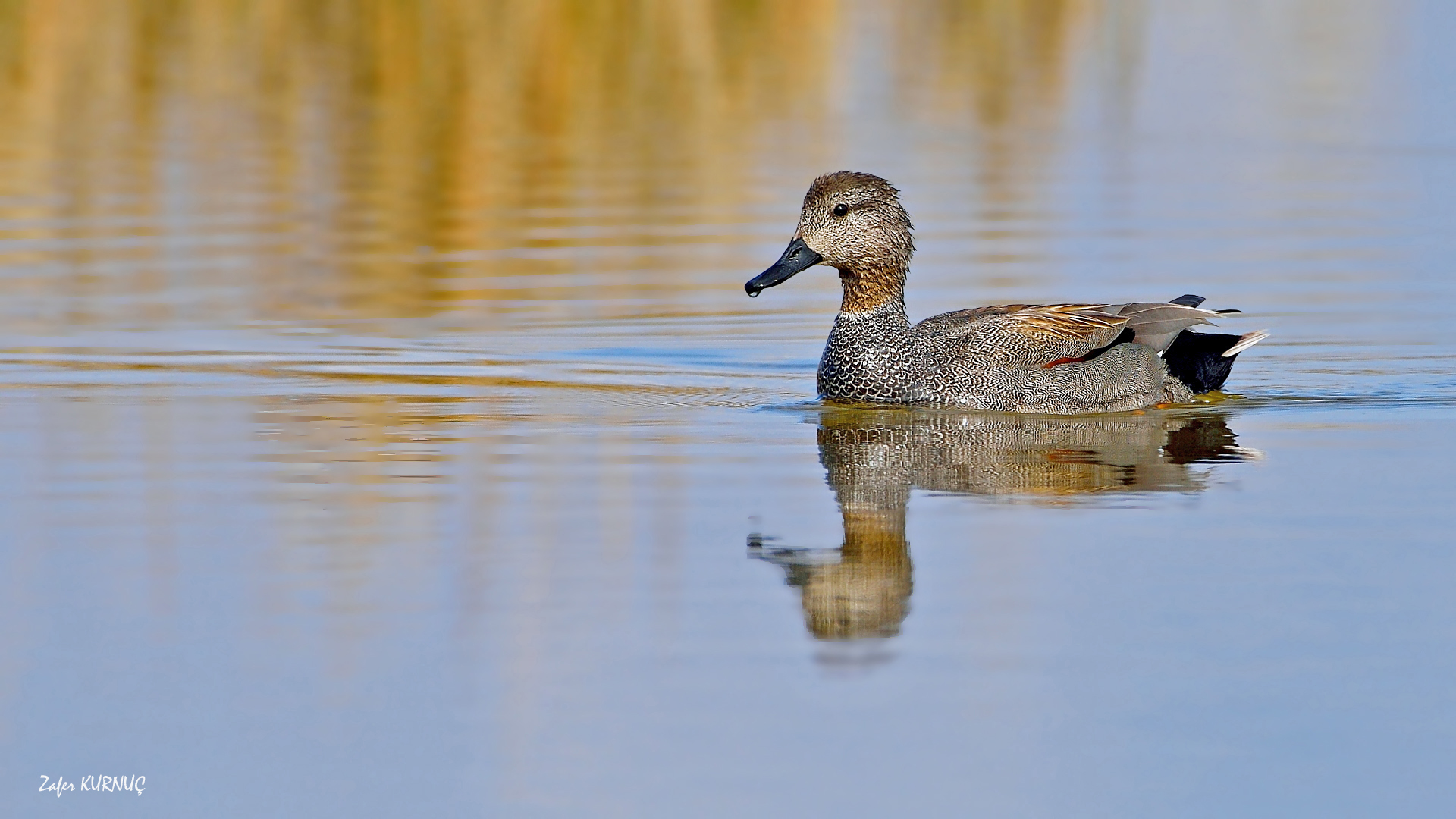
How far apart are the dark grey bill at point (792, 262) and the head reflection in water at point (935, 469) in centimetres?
75

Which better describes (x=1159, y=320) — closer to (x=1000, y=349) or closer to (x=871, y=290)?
(x=1000, y=349)

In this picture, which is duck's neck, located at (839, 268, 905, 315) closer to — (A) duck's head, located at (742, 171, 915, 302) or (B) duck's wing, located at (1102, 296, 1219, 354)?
(A) duck's head, located at (742, 171, 915, 302)

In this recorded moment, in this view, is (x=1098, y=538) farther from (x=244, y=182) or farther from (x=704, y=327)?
(x=244, y=182)

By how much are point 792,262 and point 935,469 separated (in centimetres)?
233

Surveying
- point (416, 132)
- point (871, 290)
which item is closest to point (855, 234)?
point (871, 290)

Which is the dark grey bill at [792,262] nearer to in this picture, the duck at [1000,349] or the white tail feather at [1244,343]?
the duck at [1000,349]

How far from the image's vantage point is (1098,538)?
7543mm

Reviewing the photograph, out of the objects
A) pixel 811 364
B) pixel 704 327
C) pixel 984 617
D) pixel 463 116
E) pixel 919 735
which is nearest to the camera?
pixel 919 735

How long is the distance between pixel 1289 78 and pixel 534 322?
1575 cm

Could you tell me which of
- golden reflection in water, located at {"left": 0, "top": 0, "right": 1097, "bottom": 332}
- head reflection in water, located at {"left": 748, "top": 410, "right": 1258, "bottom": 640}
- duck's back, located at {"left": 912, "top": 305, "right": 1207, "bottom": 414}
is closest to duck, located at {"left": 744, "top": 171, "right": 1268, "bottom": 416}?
duck's back, located at {"left": 912, "top": 305, "right": 1207, "bottom": 414}

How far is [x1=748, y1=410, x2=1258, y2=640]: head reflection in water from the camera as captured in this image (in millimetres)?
6938

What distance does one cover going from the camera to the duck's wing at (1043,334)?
1056 centimetres

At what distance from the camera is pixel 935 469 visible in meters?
8.98

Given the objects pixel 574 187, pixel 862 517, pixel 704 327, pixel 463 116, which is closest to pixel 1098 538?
pixel 862 517
